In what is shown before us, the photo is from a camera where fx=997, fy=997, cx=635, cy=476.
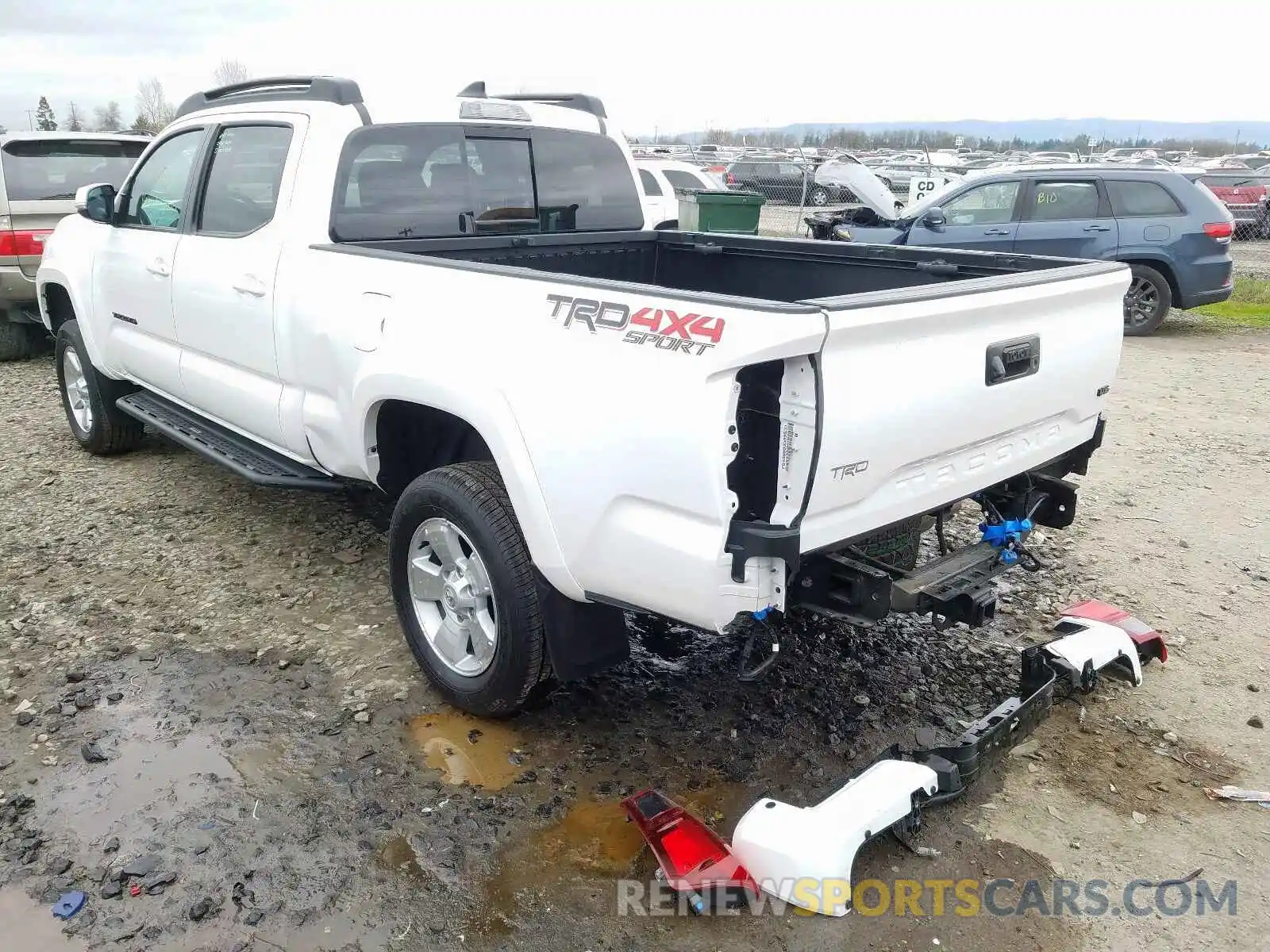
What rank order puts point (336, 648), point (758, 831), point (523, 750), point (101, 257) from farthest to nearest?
point (101, 257), point (336, 648), point (523, 750), point (758, 831)

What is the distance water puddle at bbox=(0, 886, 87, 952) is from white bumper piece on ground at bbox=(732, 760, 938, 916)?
174 cm

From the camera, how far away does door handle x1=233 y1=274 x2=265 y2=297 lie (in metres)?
4.04

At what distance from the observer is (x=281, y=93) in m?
4.35

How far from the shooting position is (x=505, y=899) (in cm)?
269

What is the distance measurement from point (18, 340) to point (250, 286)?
6.50 m

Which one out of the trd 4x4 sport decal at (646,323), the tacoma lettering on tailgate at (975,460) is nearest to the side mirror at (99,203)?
the trd 4x4 sport decal at (646,323)

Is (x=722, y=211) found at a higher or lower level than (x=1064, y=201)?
lower

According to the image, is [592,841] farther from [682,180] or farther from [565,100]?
[682,180]

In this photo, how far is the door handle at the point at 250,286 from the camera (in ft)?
13.3

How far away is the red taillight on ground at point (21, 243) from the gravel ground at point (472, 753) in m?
3.97

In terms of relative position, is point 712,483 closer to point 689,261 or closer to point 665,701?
point 665,701

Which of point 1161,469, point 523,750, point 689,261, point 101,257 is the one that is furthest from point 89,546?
point 1161,469

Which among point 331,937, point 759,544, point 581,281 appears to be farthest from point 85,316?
point 759,544

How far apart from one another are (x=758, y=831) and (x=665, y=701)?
103 cm
